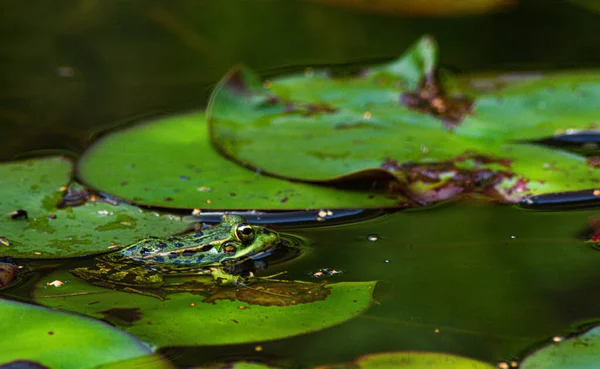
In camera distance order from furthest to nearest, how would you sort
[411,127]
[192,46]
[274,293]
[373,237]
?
1. [192,46]
2. [411,127]
3. [373,237]
4. [274,293]

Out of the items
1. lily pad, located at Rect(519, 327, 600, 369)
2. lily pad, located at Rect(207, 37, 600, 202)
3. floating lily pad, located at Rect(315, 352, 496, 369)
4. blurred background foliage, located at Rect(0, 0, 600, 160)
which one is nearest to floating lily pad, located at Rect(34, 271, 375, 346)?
floating lily pad, located at Rect(315, 352, 496, 369)

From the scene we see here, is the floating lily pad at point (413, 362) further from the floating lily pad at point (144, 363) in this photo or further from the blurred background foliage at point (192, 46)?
the blurred background foliage at point (192, 46)

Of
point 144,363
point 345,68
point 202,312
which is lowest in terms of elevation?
point 144,363

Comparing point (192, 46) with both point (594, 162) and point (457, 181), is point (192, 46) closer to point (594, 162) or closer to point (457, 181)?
point (457, 181)

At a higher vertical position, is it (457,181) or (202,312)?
(457,181)

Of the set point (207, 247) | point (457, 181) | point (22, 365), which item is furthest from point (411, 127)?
point (22, 365)

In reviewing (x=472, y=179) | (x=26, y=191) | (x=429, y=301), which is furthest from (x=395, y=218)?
(x=26, y=191)

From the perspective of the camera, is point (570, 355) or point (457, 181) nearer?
point (570, 355)
